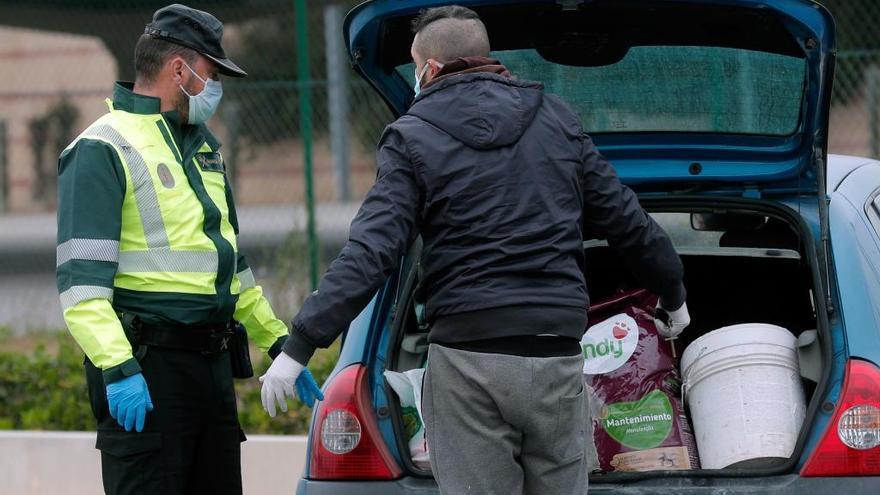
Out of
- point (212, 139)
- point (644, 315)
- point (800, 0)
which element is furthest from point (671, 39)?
point (212, 139)

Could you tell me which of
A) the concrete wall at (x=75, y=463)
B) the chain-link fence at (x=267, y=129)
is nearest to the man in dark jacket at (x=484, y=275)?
the concrete wall at (x=75, y=463)

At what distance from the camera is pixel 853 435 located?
3373mm

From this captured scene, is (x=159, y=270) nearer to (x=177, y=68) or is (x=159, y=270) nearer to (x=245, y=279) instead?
(x=245, y=279)

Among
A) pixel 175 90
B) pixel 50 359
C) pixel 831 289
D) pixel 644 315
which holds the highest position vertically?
pixel 175 90

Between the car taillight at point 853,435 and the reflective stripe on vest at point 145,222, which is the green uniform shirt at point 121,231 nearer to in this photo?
the reflective stripe on vest at point 145,222

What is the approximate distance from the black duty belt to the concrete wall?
1711 millimetres

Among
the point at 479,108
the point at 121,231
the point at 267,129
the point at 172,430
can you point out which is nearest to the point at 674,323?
the point at 479,108

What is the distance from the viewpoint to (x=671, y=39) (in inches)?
157

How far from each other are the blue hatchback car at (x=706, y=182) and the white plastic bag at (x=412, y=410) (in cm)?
5

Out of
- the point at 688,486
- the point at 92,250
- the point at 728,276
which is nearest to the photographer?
the point at 688,486

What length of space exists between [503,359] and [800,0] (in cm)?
126

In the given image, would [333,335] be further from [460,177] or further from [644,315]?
[644,315]

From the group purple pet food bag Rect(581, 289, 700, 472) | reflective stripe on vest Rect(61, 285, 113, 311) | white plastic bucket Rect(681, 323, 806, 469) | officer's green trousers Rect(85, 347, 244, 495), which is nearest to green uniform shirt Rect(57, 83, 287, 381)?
reflective stripe on vest Rect(61, 285, 113, 311)

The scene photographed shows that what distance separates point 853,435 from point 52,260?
1092 centimetres
